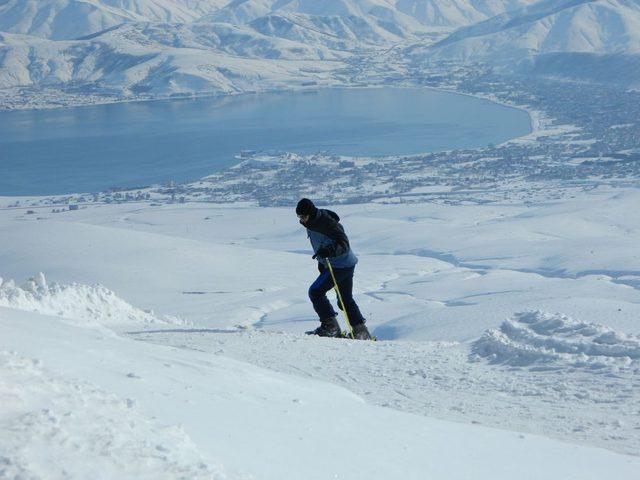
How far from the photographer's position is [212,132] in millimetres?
93312

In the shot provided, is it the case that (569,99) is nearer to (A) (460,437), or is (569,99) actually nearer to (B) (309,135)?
(B) (309,135)

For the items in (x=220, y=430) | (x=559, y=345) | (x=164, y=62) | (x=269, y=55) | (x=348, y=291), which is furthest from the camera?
(x=269, y=55)

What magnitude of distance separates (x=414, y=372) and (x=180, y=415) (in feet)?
8.34

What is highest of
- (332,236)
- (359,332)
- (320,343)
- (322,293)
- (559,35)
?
(559,35)

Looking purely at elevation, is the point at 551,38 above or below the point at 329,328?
above

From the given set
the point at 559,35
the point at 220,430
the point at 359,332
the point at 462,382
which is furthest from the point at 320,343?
the point at 559,35

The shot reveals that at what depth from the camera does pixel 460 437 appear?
13.1 ft

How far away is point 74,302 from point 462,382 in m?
5.20

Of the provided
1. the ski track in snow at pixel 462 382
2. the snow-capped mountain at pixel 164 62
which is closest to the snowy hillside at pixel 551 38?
the snow-capped mountain at pixel 164 62

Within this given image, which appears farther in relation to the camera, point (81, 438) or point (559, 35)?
point (559, 35)

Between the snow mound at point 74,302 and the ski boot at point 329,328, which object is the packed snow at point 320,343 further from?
the ski boot at point 329,328

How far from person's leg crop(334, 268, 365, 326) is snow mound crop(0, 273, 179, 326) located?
93.2 inches

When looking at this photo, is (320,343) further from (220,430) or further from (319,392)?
(220,430)

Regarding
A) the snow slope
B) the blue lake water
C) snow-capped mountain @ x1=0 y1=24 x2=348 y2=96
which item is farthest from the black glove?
snow-capped mountain @ x1=0 y1=24 x2=348 y2=96
